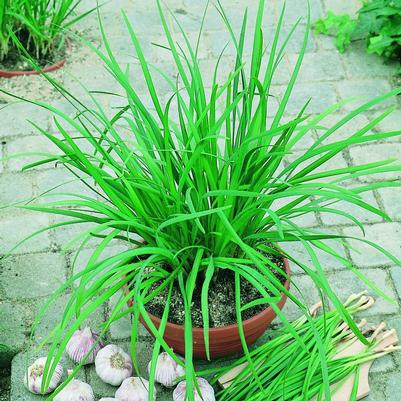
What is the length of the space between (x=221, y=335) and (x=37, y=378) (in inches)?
23.0

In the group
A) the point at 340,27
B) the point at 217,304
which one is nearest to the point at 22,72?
the point at 340,27

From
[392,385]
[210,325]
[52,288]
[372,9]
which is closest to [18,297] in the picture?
[52,288]

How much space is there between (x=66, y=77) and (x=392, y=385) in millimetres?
2107

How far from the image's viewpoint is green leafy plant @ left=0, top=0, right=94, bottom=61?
3.40 metres

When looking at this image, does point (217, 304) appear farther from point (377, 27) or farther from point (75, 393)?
point (377, 27)

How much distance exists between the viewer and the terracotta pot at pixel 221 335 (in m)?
2.21

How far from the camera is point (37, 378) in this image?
2.33 metres

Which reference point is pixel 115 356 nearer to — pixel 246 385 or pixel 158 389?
pixel 158 389

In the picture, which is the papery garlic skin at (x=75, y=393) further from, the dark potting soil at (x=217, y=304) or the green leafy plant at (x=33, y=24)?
the green leafy plant at (x=33, y=24)

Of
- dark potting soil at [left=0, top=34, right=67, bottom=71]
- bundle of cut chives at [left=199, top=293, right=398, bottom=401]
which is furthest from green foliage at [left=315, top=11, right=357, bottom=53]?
bundle of cut chives at [left=199, top=293, right=398, bottom=401]

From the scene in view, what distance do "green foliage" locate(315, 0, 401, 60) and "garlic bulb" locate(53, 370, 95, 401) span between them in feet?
7.27

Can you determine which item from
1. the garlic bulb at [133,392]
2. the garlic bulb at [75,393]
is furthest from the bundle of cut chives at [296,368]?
the garlic bulb at [75,393]

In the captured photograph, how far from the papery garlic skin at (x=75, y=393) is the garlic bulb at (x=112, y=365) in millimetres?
85

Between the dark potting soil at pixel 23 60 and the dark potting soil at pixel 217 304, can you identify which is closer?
the dark potting soil at pixel 217 304
